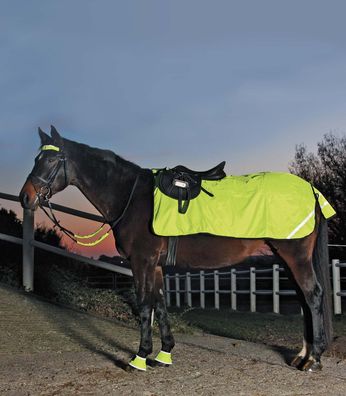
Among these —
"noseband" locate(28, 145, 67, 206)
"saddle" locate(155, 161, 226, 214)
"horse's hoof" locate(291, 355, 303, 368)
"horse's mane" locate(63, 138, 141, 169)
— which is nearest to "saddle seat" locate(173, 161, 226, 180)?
"saddle" locate(155, 161, 226, 214)

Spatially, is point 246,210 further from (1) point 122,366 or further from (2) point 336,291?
(2) point 336,291

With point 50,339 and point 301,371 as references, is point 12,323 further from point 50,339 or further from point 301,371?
point 301,371

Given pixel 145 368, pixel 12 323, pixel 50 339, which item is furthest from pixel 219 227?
pixel 12 323

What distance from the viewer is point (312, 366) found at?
179 inches

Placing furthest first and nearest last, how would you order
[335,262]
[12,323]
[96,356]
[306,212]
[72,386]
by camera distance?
1. [335,262]
2. [12,323]
3. [96,356]
4. [306,212]
5. [72,386]

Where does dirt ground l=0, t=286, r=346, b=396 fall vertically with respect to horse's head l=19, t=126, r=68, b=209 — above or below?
below

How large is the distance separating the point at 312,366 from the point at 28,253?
4.78 metres

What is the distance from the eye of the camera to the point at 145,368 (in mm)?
4422

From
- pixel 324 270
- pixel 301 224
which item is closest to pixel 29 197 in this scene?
pixel 301 224

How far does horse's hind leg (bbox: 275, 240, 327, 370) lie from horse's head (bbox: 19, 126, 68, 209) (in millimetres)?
1914

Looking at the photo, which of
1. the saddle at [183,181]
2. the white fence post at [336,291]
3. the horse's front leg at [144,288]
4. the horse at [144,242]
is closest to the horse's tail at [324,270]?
the horse at [144,242]

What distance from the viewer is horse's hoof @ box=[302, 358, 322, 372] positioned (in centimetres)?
453

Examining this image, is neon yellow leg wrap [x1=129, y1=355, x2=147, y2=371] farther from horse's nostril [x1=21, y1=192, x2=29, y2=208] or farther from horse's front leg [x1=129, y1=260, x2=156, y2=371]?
horse's nostril [x1=21, y1=192, x2=29, y2=208]

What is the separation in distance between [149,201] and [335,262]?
896 centimetres
